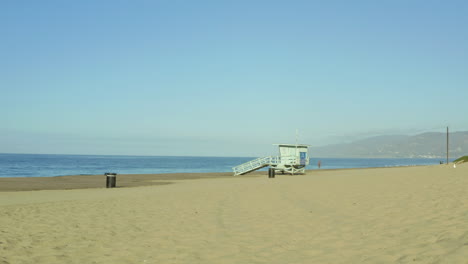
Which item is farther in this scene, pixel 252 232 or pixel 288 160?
pixel 288 160

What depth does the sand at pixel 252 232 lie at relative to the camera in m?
7.14

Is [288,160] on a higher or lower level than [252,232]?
higher

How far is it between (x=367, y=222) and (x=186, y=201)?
27.2 ft

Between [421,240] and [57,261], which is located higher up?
[421,240]

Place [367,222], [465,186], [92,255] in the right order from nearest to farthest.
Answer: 1. [92,255]
2. [367,222]
3. [465,186]

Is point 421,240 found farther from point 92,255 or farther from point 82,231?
point 82,231

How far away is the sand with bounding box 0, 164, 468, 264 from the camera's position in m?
7.14

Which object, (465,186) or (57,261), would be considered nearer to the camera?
(57,261)

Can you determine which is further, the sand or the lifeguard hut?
the lifeguard hut

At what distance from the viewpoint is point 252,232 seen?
9.56 metres

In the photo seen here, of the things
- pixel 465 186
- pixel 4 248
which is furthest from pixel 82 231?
pixel 465 186

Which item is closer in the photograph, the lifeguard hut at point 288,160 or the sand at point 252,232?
the sand at point 252,232

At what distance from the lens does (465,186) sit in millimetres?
14477

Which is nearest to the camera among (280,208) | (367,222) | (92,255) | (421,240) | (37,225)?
(421,240)
